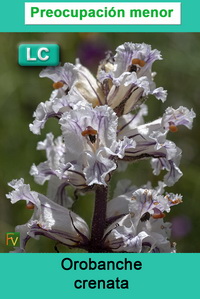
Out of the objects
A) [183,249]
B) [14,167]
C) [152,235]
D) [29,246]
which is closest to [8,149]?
[14,167]

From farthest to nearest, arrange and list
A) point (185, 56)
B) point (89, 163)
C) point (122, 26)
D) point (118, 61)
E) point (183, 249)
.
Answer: point (185, 56) < point (183, 249) < point (122, 26) < point (118, 61) < point (89, 163)

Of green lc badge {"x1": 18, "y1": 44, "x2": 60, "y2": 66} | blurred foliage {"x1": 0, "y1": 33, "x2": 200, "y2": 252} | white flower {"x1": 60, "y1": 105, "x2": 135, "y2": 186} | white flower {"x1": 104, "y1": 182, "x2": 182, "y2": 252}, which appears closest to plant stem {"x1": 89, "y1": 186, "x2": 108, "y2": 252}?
white flower {"x1": 104, "y1": 182, "x2": 182, "y2": 252}

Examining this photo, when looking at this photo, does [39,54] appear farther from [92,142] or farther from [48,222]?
[48,222]

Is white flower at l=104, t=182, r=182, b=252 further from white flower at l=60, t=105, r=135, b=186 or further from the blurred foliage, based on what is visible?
the blurred foliage

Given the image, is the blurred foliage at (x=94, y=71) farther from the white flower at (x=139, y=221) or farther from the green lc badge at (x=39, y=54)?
the white flower at (x=139, y=221)

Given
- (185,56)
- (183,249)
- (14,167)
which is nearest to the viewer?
(183,249)

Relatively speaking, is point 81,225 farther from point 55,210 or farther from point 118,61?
point 118,61

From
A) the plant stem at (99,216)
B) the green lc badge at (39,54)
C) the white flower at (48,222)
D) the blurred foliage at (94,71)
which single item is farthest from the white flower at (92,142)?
the blurred foliage at (94,71)
